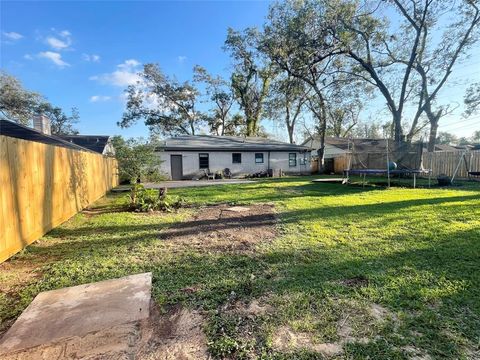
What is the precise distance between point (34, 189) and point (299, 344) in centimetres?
A: 457

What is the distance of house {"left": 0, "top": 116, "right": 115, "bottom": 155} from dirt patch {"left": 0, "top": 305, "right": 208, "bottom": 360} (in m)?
9.22

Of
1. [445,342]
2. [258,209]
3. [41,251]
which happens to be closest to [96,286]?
[41,251]

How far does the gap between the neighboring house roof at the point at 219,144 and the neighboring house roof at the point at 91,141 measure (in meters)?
4.82

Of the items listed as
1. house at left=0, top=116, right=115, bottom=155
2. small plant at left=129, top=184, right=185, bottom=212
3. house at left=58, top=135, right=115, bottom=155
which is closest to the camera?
small plant at left=129, top=184, right=185, bottom=212

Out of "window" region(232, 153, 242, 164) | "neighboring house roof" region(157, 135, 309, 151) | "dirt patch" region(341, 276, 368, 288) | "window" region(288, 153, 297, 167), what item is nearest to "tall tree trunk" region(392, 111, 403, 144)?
"neighboring house roof" region(157, 135, 309, 151)

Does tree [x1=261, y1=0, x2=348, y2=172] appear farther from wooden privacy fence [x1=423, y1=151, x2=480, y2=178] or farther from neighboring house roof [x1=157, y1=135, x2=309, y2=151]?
wooden privacy fence [x1=423, y1=151, x2=480, y2=178]

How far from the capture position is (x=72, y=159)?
631 centimetres

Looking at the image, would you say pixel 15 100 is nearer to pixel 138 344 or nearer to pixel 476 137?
pixel 138 344

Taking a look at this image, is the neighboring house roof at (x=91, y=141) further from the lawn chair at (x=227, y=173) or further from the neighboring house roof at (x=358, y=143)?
the neighboring house roof at (x=358, y=143)

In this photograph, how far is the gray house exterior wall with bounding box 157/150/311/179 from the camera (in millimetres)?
17955

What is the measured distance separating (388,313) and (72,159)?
701cm

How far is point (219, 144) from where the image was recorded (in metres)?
19.5

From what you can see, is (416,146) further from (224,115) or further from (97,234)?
(224,115)

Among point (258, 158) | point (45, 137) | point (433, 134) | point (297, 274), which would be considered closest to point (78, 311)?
point (297, 274)
